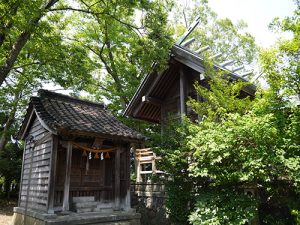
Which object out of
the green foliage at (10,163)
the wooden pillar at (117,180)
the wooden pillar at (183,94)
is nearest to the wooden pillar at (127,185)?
the wooden pillar at (117,180)

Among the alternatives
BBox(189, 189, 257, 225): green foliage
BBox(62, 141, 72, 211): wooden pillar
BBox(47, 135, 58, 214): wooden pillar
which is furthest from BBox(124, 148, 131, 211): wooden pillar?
BBox(189, 189, 257, 225): green foliage

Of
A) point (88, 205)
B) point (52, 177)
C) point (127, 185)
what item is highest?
point (52, 177)

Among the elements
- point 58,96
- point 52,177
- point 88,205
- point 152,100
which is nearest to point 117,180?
point 88,205

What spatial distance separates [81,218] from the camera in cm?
868

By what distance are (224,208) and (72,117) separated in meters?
6.74

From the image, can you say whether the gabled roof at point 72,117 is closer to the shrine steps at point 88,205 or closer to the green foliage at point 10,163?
the shrine steps at point 88,205

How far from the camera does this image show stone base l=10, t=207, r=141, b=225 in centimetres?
819

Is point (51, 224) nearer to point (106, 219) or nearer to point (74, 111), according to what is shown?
point (106, 219)

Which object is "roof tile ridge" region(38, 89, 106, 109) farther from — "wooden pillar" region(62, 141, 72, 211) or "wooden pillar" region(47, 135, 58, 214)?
"wooden pillar" region(62, 141, 72, 211)

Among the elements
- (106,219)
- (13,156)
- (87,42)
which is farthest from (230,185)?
(13,156)

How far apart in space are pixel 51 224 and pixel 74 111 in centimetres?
477

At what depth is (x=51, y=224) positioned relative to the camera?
792 centimetres

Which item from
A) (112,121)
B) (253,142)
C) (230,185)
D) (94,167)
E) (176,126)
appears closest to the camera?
(253,142)

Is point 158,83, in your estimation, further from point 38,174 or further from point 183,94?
point 38,174
